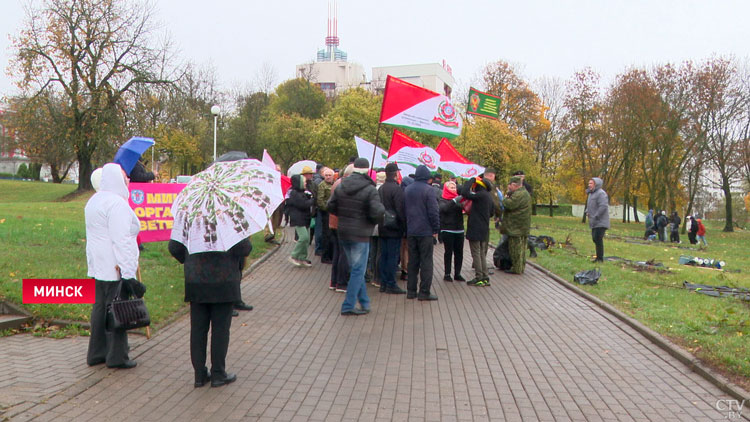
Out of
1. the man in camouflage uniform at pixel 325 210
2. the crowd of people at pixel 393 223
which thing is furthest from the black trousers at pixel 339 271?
the man in camouflage uniform at pixel 325 210

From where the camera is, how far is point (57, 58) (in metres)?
32.5

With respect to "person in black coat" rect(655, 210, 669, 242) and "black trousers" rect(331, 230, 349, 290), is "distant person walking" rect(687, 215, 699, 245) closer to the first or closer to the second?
"person in black coat" rect(655, 210, 669, 242)

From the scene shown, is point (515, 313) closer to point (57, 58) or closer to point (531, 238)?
point (531, 238)

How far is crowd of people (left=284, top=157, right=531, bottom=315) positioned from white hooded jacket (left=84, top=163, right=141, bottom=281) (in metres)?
3.12

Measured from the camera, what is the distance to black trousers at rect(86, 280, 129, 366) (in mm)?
5527

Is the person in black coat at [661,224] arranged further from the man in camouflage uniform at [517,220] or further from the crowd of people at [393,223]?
the man in camouflage uniform at [517,220]

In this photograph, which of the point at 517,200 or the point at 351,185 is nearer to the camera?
the point at 351,185

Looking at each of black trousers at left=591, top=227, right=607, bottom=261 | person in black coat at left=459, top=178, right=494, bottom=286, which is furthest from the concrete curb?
black trousers at left=591, top=227, right=607, bottom=261

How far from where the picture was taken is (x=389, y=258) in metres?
9.80

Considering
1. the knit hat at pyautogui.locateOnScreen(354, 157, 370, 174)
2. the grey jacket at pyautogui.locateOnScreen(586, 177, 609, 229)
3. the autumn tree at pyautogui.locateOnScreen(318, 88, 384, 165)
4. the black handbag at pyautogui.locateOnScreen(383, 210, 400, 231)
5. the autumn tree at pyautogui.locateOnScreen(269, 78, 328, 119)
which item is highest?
the autumn tree at pyautogui.locateOnScreen(269, 78, 328, 119)

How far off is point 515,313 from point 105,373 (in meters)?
5.53

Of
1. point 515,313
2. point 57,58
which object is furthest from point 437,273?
point 57,58

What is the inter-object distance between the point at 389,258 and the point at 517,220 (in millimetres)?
3371

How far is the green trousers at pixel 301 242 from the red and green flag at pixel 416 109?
10.1 ft
